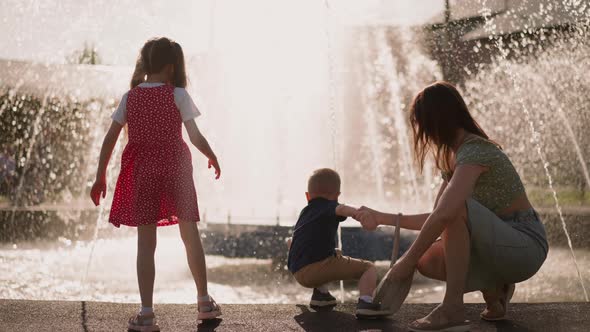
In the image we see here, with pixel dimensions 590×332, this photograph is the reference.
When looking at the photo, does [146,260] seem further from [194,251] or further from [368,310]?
[368,310]

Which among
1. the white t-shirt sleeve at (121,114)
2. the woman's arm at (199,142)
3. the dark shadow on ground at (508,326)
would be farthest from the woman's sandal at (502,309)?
the white t-shirt sleeve at (121,114)

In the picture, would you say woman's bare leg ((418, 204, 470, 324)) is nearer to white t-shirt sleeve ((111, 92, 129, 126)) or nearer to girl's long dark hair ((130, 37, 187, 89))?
girl's long dark hair ((130, 37, 187, 89))

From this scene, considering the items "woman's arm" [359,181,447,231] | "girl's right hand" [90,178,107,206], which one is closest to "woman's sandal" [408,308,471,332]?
"woman's arm" [359,181,447,231]

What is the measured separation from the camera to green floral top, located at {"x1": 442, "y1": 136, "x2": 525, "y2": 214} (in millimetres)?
3594

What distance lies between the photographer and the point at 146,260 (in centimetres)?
384

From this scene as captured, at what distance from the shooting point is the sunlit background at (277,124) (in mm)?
10289

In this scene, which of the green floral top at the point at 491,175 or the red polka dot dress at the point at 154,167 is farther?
the red polka dot dress at the point at 154,167

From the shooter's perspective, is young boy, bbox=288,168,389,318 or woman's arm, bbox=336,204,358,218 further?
young boy, bbox=288,168,389,318

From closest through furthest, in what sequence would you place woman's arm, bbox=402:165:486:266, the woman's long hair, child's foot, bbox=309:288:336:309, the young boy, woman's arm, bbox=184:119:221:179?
1. woman's arm, bbox=402:165:486:266
2. the woman's long hair
3. woman's arm, bbox=184:119:221:179
4. the young boy
5. child's foot, bbox=309:288:336:309

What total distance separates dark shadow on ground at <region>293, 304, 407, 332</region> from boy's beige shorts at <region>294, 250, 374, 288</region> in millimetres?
186

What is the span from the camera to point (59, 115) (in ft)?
99.0

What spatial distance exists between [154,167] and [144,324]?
2.43 ft

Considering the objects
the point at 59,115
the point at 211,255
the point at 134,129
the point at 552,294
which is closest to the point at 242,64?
the point at 59,115

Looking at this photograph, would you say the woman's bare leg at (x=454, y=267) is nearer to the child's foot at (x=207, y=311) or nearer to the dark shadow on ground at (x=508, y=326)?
the dark shadow on ground at (x=508, y=326)
